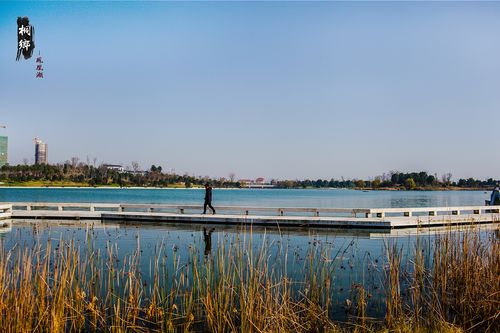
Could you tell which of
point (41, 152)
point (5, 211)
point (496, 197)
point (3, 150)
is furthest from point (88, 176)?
point (496, 197)

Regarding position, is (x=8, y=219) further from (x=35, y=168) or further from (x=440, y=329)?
(x=35, y=168)

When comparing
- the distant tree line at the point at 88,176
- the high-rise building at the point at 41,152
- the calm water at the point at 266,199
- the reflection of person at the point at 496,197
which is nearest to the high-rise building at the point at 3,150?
the distant tree line at the point at 88,176

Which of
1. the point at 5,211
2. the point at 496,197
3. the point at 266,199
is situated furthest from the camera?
the point at 266,199

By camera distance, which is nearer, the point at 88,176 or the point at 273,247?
the point at 273,247

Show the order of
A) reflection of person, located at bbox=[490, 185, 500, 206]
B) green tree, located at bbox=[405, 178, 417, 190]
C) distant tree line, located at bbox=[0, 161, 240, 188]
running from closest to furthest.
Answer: reflection of person, located at bbox=[490, 185, 500, 206]
distant tree line, located at bbox=[0, 161, 240, 188]
green tree, located at bbox=[405, 178, 417, 190]

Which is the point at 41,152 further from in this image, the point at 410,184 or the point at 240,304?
the point at 240,304

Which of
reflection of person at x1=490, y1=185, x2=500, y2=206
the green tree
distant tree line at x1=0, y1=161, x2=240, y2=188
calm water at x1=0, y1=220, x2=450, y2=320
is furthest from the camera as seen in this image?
the green tree

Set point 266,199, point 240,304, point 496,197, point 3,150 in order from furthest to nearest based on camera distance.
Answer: point 3,150
point 266,199
point 496,197
point 240,304

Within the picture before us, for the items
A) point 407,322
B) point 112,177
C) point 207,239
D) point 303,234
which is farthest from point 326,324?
point 112,177

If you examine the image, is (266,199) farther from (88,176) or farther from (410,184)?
(410,184)

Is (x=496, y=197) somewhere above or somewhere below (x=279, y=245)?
above

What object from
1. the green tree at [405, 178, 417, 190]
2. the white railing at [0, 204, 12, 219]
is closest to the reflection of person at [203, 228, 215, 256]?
the white railing at [0, 204, 12, 219]

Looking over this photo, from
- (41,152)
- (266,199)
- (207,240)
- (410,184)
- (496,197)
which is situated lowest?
(266,199)

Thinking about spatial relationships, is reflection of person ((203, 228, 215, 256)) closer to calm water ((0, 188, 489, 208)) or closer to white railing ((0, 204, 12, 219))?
white railing ((0, 204, 12, 219))
